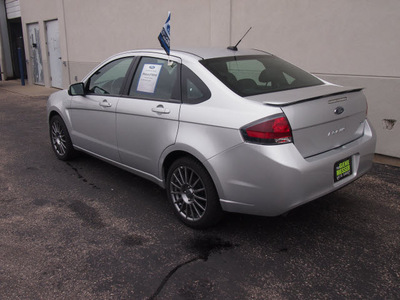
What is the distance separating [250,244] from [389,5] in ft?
12.5

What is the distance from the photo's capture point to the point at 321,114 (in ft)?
10.4

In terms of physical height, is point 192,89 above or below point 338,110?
above

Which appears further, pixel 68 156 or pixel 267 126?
pixel 68 156

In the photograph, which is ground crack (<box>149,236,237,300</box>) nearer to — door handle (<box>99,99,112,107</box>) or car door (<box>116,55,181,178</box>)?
car door (<box>116,55,181,178</box>)

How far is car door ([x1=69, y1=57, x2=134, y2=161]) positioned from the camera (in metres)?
4.36

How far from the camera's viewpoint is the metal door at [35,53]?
49.1 ft

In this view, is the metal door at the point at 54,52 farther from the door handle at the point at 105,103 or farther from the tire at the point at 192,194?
the tire at the point at 192,194

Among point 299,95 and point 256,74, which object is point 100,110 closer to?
point 256,74

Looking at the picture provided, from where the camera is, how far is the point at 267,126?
9.66 ft

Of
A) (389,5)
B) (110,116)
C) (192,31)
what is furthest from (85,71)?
(389,5)

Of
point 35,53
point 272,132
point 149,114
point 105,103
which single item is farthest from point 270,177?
point 35,53

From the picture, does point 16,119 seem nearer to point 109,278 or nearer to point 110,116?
point 110,116

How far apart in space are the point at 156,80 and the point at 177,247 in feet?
5.41

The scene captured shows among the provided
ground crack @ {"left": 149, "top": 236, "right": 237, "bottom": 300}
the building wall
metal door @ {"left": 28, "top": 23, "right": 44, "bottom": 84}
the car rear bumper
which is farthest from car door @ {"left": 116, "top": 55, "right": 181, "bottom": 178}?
metal door @ {"left": 28, "top": 23, "right": 44, "bottom": 84}
